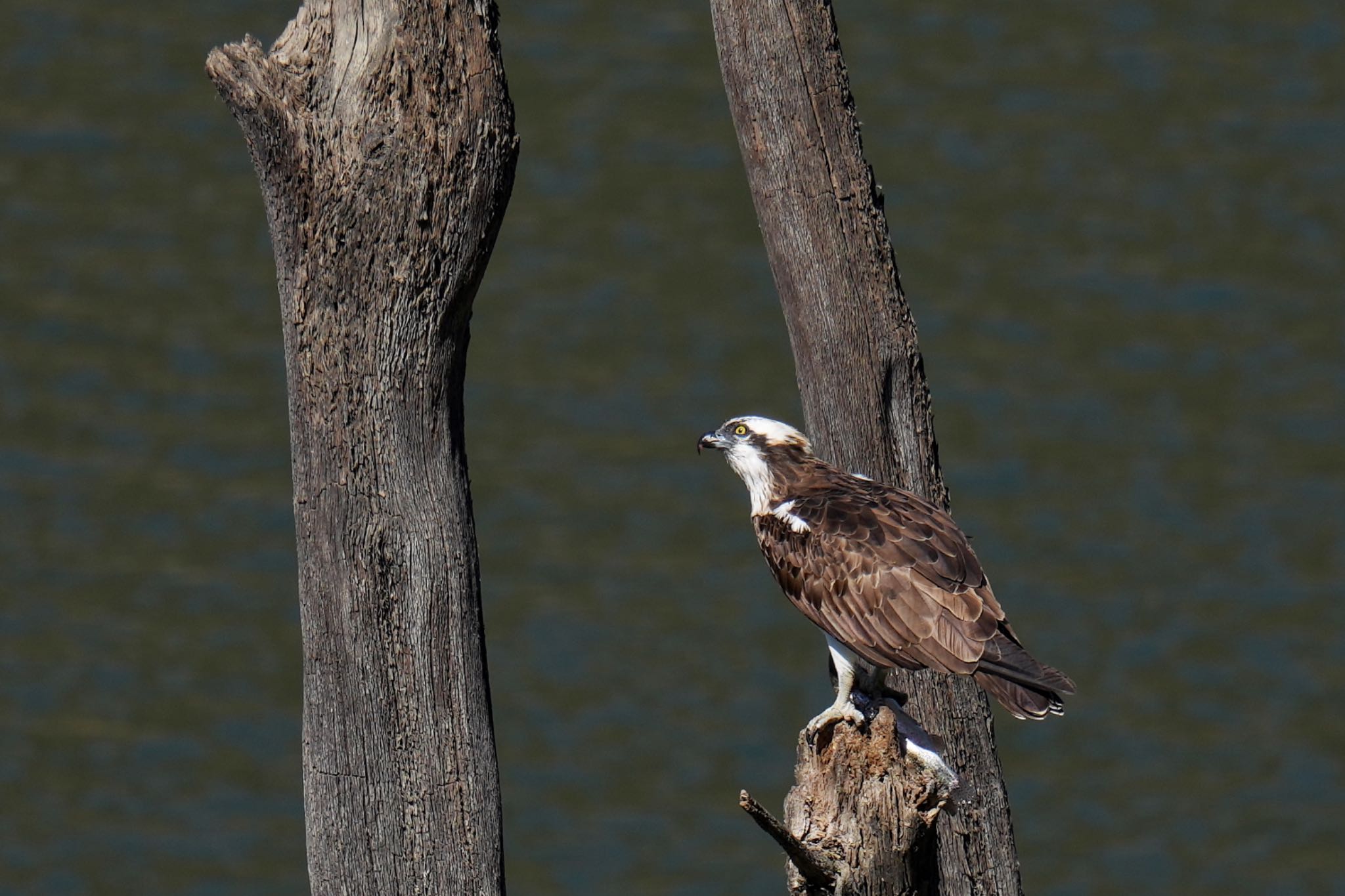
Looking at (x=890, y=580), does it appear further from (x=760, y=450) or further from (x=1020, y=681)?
(x=760, y=450)

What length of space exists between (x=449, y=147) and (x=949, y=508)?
3106mm

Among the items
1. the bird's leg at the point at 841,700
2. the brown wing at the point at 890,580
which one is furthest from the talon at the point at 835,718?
the brown wing at the point at 890,580

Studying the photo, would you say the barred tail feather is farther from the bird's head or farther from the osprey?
the bird's head

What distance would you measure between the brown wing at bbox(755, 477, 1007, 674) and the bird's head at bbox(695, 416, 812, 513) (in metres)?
0.30

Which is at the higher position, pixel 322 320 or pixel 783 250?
pixel 783 250

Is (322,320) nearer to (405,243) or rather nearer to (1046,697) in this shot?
(405,243)

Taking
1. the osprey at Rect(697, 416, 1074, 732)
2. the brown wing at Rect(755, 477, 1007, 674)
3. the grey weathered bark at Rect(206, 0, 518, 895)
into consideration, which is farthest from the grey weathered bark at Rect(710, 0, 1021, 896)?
the grey weathered bark at Rect(206, 0, 518, 895)

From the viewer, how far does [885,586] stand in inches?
223

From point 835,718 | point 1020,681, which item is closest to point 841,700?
point 835,718

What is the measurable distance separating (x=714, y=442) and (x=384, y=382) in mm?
2083

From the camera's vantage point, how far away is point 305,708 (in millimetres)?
4992

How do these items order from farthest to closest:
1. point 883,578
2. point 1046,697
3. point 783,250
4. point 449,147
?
point 783,250 → point 883,578 → point 1046,697 → point 449,147

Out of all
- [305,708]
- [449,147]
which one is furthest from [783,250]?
[305,708]

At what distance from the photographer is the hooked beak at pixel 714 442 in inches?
260
